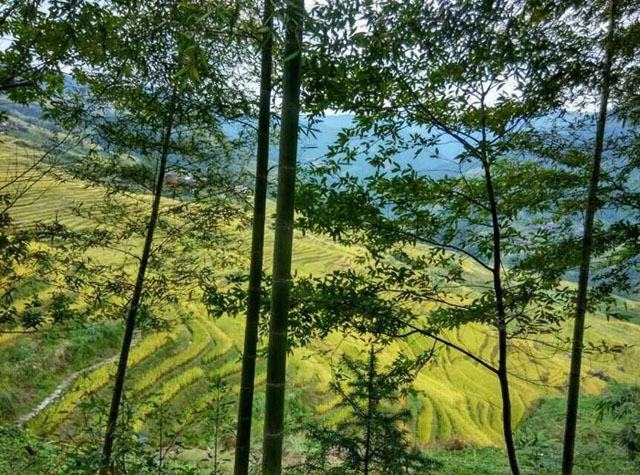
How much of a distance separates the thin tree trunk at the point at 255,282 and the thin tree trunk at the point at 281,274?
939 millimetres

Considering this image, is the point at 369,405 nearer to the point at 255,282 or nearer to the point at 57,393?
the point at 255,282

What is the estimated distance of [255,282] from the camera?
276 centimetres

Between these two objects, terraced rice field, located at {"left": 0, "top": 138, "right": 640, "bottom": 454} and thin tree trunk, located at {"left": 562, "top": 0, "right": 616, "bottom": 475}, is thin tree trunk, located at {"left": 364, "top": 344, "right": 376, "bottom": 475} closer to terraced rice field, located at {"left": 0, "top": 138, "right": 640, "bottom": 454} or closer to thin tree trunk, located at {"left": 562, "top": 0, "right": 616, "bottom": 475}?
thin tree trunk, located at {"left": 562, "top": 0, "right": 616, "bottom": 475}

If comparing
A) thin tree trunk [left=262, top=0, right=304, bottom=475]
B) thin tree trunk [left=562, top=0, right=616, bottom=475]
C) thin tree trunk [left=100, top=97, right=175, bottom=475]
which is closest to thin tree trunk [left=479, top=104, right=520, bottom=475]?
thin tree trunk [left=562, top=0, right=616, bottom=475]

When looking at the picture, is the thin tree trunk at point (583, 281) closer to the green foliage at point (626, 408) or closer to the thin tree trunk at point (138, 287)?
the green foliage at point (626, 408)

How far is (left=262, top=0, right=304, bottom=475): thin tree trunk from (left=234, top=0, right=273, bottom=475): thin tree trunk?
3.08 ft

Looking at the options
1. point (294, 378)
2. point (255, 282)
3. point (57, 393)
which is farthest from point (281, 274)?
point (294, 378)

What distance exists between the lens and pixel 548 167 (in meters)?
3.39

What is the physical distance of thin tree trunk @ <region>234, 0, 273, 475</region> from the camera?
2.75 m

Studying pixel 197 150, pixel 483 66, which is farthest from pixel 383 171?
pixel 197 150

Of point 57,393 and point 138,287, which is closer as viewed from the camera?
point 138,287

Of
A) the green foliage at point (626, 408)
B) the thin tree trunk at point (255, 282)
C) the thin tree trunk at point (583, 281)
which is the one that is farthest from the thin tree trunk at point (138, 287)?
the green foliage at point (626, 408)

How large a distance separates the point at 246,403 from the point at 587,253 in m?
3.03

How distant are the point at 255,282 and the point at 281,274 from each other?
0.96 metres
